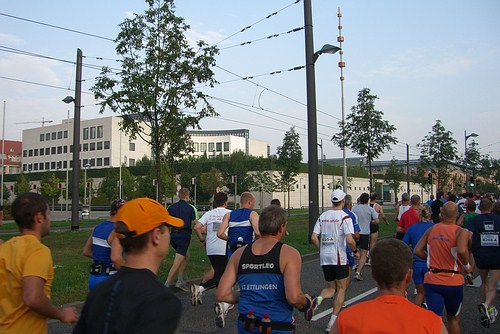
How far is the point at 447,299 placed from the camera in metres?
5.62

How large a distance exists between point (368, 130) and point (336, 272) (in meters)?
20.4

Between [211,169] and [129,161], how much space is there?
32.0 metres

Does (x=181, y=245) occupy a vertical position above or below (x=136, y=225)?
below

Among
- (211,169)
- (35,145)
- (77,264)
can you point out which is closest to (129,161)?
(35,145)

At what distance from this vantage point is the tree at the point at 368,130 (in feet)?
87.5

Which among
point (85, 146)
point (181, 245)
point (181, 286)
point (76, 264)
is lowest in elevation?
point (181, 286)

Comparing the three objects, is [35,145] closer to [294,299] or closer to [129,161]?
[129,161]

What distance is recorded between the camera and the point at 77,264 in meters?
12.1

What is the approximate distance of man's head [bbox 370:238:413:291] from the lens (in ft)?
8.83

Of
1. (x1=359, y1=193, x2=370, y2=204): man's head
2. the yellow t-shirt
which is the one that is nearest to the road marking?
(x1=359, y1=193, x2=370, y2=204): man's head

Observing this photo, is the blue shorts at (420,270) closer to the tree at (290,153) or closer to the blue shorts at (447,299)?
the blue shorts at (447,299)

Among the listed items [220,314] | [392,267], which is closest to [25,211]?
[392,267]

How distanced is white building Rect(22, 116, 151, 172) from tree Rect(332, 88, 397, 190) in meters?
65.2

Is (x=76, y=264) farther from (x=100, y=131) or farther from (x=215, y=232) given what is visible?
(x=100, y=131)
